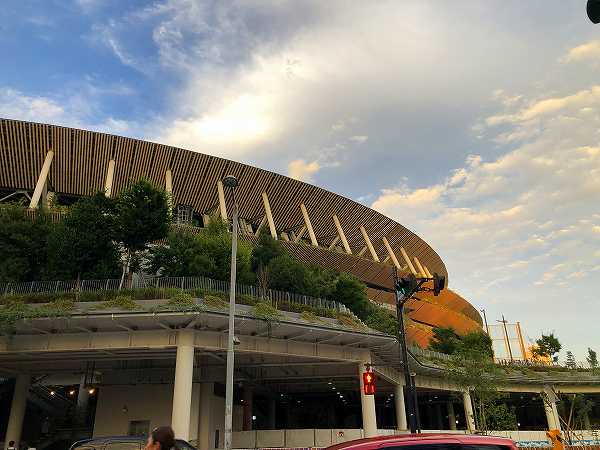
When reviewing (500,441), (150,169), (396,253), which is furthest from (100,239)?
(396,253)

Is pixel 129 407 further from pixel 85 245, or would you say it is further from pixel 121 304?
pixel 85 245

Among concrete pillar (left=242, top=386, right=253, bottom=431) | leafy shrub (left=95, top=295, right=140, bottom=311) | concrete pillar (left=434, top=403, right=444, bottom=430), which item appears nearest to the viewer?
leafy shrub (left=95, top=295, right=140, bottom=311)

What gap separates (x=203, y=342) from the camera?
79.5 feet

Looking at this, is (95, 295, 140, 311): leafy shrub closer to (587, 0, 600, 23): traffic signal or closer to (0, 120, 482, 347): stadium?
(0, 120, 482, 347): stadium

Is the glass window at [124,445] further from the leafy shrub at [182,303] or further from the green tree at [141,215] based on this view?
the green tree at [141,215]

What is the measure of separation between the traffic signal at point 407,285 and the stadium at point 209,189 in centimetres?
2466

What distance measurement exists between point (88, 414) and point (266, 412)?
24.7m

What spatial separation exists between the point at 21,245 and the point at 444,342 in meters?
52.1

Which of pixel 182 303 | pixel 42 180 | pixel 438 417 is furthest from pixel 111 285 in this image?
pixel 438 417

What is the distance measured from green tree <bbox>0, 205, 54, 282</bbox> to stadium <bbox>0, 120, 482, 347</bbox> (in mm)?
5433

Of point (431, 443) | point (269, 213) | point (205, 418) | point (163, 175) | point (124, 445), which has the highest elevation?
point (163, 175)

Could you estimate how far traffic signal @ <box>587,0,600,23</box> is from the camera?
17.6ft

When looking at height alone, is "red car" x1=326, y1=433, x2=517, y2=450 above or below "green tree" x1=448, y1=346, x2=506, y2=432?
below

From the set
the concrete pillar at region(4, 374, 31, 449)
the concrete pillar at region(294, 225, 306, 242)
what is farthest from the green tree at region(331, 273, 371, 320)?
the concrete pillar at region(4, 374, 31, 449)
